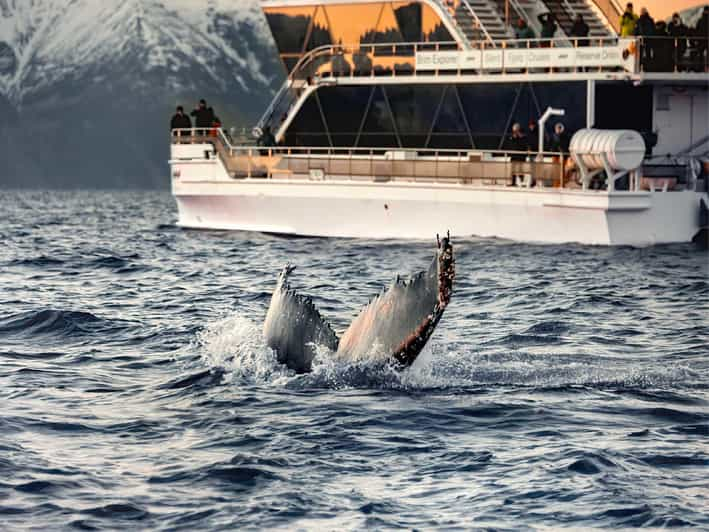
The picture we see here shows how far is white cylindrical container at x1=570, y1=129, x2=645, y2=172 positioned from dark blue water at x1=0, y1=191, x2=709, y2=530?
930cm

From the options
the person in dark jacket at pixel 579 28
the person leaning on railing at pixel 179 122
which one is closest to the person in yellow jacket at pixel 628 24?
the person in dark jacket at pixel 579 28

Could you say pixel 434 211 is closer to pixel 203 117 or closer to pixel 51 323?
pixel 203 117

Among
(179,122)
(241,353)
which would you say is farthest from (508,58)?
(241,353)

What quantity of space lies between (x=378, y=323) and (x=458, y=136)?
2768 cm

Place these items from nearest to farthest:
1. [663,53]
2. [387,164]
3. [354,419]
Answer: [354,419] < [663,53] < [387,164]

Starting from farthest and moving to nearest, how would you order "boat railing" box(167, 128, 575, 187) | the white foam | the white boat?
"boat railing" box(167, 128, 575, 187) → the white boat → the white foam

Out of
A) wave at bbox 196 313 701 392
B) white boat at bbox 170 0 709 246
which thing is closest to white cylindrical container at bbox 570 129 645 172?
white boat at bbox 170 0 709 246

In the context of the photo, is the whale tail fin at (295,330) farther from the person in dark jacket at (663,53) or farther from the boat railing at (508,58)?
the person in dark jacket at (663,53)

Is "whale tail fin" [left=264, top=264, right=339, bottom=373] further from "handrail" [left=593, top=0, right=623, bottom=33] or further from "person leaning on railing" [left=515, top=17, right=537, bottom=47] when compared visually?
"handrail" [left=593, top=0, right=623, bottom=33]

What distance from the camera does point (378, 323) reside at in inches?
636

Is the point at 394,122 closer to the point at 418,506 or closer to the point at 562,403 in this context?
the point at 562,403

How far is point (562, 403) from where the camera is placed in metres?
16.5

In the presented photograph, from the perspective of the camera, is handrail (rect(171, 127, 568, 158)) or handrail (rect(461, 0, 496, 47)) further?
handrail (rect(461, 0, 496, 47))

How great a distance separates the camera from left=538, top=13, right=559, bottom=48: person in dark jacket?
1695 inches
